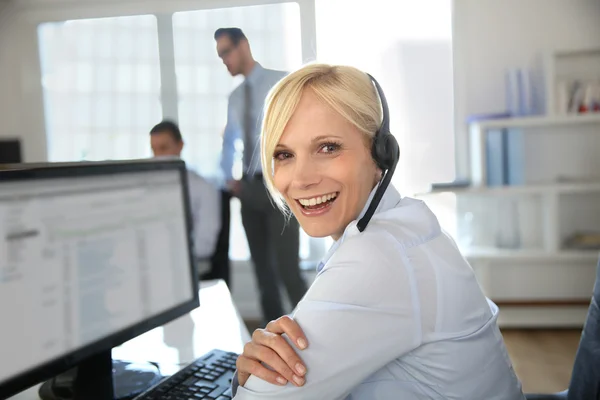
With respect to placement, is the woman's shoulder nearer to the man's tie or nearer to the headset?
the headset

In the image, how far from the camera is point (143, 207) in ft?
3.08

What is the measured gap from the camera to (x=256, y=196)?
2939 mm

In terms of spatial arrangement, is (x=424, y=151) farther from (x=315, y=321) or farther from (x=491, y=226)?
(x=315, y=321)

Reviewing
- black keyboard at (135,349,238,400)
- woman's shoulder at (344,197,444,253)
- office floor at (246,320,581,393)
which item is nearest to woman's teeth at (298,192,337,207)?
woman's shoulder at (344,197,444,253)

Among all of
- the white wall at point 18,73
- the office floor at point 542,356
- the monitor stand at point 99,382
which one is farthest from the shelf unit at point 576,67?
the white wall at point 18,73

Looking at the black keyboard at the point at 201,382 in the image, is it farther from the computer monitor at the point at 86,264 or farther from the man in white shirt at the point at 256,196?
the man in white shirt at the point at 256,196

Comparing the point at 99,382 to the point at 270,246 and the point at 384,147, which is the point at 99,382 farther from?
the point at 270,246

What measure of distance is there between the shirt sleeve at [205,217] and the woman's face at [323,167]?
1855 millimetres

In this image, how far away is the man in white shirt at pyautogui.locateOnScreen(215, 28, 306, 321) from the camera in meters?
2.89

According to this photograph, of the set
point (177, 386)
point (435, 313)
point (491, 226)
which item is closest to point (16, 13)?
point (491, 226)

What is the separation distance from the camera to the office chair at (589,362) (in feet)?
2.76

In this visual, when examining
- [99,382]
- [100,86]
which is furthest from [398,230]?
[100,86]

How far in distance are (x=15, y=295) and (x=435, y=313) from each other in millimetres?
554

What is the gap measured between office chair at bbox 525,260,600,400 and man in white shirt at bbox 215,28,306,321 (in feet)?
6.45
